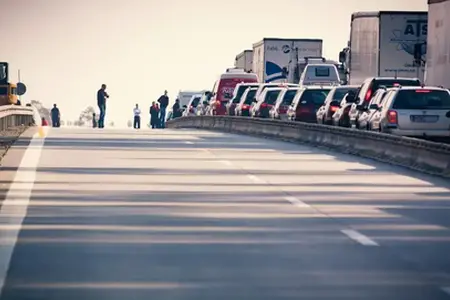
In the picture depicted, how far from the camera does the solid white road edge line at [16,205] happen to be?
13.6 meters

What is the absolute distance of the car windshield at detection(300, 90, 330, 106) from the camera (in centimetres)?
4912

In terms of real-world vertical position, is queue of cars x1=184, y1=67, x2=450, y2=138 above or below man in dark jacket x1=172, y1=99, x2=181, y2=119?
above

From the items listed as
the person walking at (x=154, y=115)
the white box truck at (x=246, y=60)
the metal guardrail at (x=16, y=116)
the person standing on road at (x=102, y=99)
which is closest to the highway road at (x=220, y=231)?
the metal guardrail at (x=16, y=116)

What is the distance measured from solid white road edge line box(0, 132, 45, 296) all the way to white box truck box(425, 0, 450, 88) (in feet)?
40.7

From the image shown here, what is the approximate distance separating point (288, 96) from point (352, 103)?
1065 cm

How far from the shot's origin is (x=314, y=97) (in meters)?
49.4

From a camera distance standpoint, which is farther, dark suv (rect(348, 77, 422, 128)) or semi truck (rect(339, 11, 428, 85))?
semi truck (rect(339, 11, 428, 85))

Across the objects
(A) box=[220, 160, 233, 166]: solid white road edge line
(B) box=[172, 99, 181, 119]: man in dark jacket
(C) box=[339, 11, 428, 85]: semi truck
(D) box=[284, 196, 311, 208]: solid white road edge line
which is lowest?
(B) box=[172, 99, 181, 119]: man in dark jacket

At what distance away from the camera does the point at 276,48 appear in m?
74.4

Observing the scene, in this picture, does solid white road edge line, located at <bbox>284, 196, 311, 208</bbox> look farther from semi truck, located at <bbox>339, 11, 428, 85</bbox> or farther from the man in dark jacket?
the man in dark jacket

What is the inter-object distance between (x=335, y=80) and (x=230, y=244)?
52567 mm

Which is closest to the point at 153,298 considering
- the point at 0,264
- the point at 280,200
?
the point at 0,264

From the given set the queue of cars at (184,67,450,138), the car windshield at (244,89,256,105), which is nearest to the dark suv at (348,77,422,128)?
the queue of cars at (184,67,450,138)

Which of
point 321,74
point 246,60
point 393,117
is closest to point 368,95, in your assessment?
point 393,117
